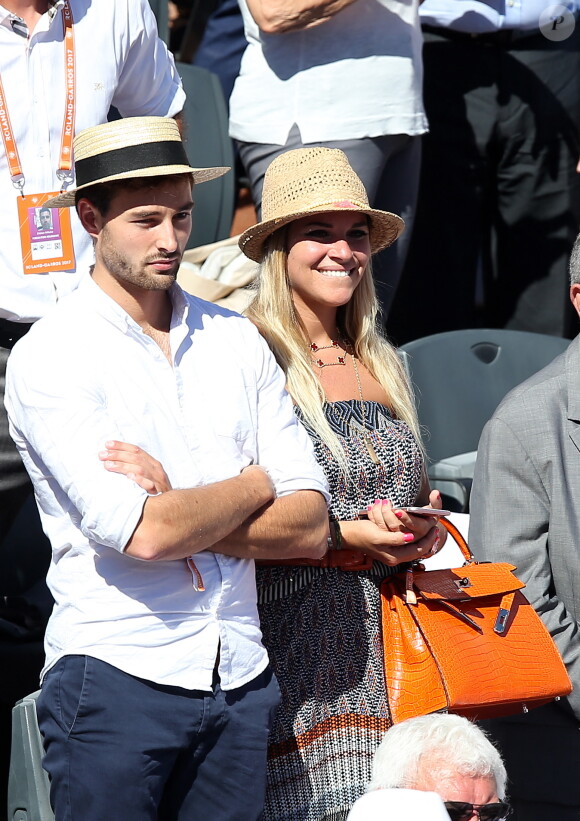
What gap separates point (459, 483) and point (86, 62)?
6.35ft

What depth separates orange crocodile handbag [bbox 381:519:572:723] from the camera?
2.96 metres

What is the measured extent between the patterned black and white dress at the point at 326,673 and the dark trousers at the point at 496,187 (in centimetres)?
263

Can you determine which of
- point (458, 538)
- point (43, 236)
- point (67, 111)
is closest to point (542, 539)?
point (458, 538)

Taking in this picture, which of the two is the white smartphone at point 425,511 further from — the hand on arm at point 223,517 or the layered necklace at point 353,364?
the layered necklace at point 353,364

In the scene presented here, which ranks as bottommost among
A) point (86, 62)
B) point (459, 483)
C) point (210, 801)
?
point (459, 483)

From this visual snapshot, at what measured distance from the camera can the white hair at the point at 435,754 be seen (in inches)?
92.9

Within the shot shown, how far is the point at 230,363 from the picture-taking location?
2.90 meters

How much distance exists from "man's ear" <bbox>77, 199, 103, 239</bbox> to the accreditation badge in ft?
1.98

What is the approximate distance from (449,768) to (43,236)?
74.3 inches

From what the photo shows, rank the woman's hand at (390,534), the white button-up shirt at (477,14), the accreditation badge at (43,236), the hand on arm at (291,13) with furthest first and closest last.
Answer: the white button-up shirt at (477,14) < the hand on arm at (291,13) < the accreditation badge at (43,236) < the woman's hand at (390,534)

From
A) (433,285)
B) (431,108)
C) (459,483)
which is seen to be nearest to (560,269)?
(433,285)

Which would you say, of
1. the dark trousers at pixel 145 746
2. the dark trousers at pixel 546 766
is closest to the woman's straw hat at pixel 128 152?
the dark trousers at pixel 145 746

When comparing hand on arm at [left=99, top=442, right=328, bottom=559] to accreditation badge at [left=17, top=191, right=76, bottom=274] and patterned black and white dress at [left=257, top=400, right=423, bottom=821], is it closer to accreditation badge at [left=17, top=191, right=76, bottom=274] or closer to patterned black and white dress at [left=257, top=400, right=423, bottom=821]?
patterned black and white dress at [left=257, top=400, right=423, bottom=821]

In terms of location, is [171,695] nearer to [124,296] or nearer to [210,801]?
[210,801]
